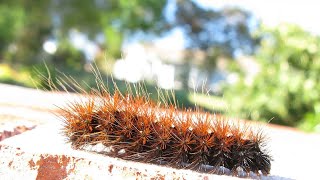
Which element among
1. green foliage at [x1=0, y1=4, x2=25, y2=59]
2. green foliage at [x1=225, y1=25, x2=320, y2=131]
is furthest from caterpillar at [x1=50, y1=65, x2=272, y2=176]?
green foliage at [x1=0, y1=4, x2=25, y2=59]

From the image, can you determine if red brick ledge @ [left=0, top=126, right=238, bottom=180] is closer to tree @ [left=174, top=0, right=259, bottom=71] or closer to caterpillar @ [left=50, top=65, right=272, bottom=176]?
caterpillar @ [left=50, top=65, right=272, bottom=176]

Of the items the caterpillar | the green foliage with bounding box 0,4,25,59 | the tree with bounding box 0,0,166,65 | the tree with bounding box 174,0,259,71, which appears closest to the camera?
the caterpillar

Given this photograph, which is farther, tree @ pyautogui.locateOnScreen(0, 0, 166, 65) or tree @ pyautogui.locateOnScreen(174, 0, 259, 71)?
tree @ pyautogui.locateOnScreen(174, 0, 259, 71)

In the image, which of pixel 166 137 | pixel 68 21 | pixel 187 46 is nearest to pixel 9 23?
pixel 68 21

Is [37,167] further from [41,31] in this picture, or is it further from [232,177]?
[41,31]

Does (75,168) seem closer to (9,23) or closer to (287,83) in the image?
(287,83)

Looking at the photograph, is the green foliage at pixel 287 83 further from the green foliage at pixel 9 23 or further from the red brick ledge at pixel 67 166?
the green foliage at pixel 9 23

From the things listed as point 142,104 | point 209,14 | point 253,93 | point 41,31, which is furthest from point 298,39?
point 209,14
